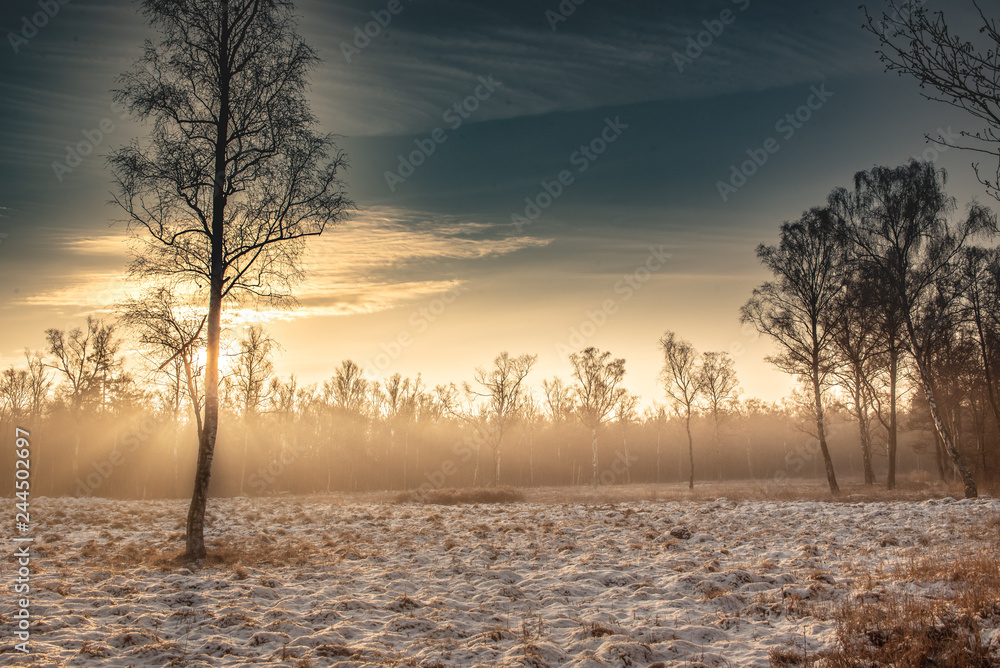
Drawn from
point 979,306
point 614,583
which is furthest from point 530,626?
point 979,306

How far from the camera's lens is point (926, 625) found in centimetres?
594

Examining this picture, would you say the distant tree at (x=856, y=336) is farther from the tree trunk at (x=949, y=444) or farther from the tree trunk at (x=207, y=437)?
the tree trunk at (x=207, y=437)

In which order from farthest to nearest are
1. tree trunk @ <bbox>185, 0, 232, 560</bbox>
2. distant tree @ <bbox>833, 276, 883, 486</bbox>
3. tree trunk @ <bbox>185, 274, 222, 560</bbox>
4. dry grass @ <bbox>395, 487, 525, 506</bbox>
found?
1. dry grass @ <bbox>395, 487, 525, 506</bbox>
2. distant tree @ <bbox>833, 276, 883, 486</bbox>
3. tree trunk @ <bbox>185, 0, 232, 560</bbox>
4. tree trunk @ <bbox>185, 274, 222, 560</bbox>

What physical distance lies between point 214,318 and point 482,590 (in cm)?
824

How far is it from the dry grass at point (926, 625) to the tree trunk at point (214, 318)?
1132cm

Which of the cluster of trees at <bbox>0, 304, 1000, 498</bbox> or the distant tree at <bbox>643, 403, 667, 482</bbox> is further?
the distant tree at <bbox>643, 403, 667, 482</bbox>

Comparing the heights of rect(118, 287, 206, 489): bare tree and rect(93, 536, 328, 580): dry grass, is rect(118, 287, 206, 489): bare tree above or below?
above

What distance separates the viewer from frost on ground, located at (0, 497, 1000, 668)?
6059 millimetres

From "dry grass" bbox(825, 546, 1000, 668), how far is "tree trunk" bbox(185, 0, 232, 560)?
11325mm

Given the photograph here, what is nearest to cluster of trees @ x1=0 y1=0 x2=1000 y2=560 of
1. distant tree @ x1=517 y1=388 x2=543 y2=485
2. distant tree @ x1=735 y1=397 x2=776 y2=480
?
distant tree @ x1=517 y1=388 x2=543 y2=485

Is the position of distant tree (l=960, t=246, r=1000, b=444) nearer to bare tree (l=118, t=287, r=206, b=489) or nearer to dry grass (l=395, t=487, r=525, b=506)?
dry grass (l=395, t=487, r=525, b=506)

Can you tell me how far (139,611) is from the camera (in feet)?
23.1

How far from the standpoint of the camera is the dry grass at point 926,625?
5.34 metres

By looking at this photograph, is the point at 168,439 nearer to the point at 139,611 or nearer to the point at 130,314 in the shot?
the point at 130,314
